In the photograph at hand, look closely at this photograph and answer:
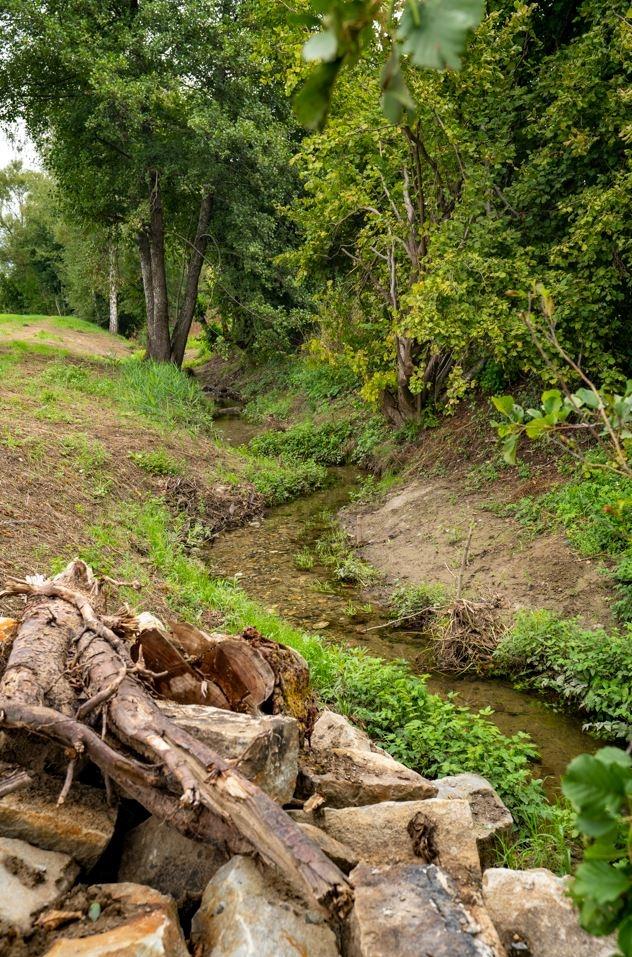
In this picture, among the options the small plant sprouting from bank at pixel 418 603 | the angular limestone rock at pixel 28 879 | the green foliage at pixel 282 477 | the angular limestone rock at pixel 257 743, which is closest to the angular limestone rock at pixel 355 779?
the angular limestone rock at pixel 257 743

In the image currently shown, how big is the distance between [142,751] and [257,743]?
0.47 m

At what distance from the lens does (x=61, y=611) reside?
12.8 feet

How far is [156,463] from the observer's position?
1125cm

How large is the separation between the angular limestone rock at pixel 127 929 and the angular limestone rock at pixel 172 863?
0.71 feet

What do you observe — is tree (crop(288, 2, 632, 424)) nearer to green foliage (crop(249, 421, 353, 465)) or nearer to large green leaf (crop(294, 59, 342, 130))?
green foliage (crop(249, 421, 353, 465))

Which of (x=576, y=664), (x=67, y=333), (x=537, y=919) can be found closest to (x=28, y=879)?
(x=537, y=919)

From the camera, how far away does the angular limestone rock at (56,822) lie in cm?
238

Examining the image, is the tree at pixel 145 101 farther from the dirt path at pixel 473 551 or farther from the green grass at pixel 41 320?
the green grass at pixel 41 320

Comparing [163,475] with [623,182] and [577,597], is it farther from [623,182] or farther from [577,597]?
[623,182]

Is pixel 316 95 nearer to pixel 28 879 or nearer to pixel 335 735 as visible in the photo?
pixel 28 879

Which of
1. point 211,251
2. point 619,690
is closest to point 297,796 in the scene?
point 619,690

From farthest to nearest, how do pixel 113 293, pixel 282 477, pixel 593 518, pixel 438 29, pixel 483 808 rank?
1. pixel 113 293
2. pixel 282 477
3. pixel 593 518
4. pixel 483 808
5. pixel 438 29

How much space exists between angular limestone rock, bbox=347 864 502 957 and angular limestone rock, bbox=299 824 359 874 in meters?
0.15

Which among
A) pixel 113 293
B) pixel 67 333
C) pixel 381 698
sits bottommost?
pixel 381 698
